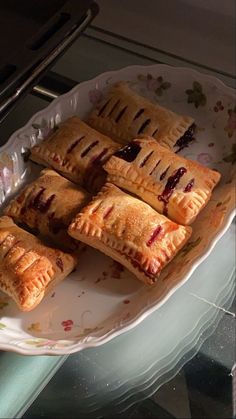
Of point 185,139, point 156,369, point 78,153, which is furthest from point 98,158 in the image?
point 156,369

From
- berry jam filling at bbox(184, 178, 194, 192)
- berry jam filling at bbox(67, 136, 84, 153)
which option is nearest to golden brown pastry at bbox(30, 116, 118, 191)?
berry jam filling at bbox(67, 136, 84, 153)

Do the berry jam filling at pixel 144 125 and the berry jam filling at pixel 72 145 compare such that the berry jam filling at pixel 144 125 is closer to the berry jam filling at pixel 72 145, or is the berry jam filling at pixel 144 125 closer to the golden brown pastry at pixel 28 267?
the berry jam filling at pixel 72 145

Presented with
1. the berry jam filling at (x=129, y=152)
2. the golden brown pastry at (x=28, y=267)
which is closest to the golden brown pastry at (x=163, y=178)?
the berry jam filling at (x=129, y=152)

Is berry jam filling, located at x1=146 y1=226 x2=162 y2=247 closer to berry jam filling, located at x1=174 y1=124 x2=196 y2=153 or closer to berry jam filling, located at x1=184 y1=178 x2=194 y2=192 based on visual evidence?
berry jam filling, located at x1=184 y1=178 x2=194 y2=192

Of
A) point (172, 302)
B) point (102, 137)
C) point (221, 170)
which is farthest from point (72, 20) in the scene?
point (172, 302)

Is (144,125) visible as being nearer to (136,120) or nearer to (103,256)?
(136,120)

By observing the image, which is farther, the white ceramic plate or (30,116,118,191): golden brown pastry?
(30,116,118,191): golden brown pastry
